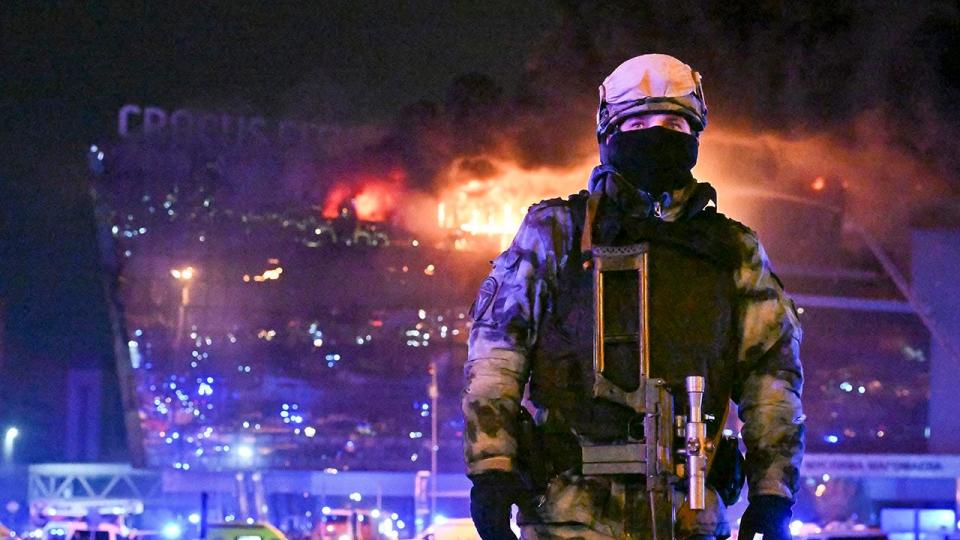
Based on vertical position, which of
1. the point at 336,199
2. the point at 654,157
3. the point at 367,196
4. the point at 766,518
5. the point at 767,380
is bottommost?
the point at 766,518

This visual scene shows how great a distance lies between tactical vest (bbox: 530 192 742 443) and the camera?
3672 millimetres

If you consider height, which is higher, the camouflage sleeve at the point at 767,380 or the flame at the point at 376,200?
the flame at the point at 376,200

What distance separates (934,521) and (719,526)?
2984 centimetres

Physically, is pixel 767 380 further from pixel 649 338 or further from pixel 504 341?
pixel 504 341

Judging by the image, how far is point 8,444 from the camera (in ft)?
202

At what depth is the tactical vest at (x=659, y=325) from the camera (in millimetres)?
3672

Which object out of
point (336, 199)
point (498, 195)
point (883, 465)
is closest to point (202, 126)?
point (336, 199)

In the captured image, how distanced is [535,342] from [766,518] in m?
0.73

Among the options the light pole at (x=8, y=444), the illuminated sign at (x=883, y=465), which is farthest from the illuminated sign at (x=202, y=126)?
the illuminated sign at (x=883, y=465)

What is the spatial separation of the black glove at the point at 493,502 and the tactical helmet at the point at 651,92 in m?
1.01

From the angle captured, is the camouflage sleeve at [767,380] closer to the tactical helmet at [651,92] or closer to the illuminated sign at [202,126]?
the tactical helmet at [651,92]

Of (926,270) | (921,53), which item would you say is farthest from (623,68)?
(926,270)

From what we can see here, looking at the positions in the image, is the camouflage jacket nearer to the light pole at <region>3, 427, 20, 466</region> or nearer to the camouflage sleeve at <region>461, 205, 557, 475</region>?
the camouflage sleeve at <region>461, 205, 557, 475</region>

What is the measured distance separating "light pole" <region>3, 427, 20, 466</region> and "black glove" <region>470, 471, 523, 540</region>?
60977 mm
